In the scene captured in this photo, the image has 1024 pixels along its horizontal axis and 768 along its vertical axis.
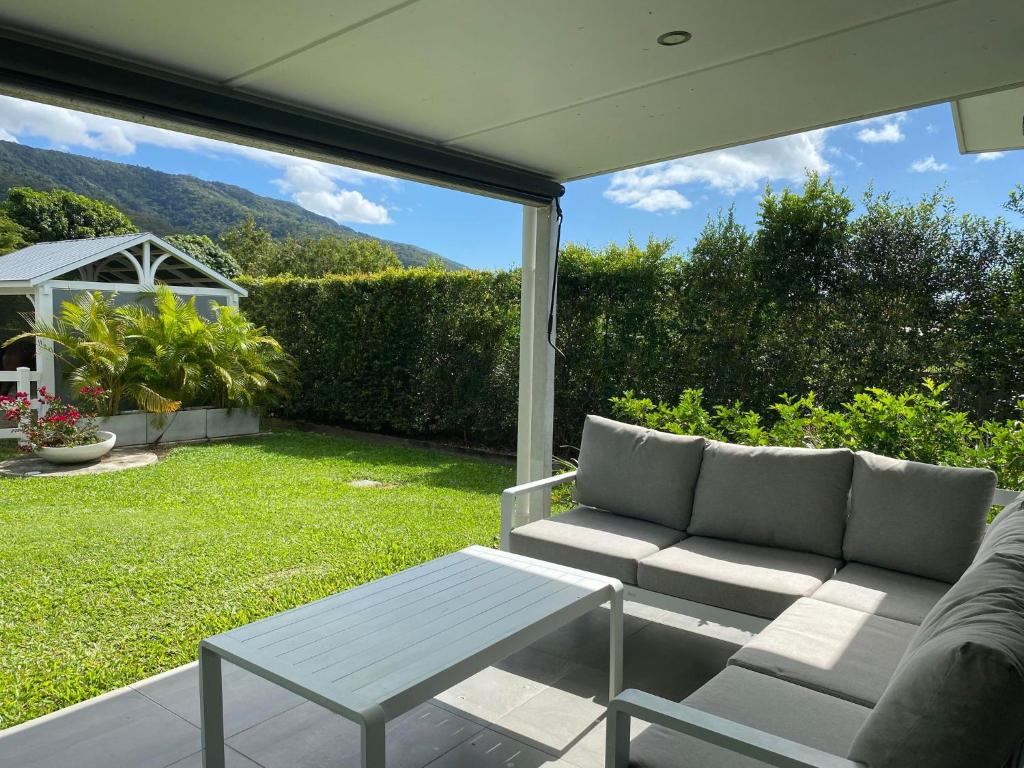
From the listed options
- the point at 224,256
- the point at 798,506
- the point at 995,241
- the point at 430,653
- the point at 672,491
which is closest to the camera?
the point at 430,653

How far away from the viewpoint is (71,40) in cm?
235

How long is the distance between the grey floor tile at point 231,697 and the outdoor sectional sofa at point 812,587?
4.40ft

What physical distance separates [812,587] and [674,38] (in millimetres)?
2150

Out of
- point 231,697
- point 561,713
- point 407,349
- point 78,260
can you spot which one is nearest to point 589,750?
point 561,713

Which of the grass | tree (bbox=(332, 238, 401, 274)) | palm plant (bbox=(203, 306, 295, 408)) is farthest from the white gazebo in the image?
tree (bbox=(332, 238, 401, 274))

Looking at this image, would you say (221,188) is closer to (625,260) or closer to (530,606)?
(625,260)

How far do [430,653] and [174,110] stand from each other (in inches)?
85.8

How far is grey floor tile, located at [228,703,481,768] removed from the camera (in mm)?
2412

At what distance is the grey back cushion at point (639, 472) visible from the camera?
367 cm

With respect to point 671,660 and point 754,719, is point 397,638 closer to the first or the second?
point 754,719

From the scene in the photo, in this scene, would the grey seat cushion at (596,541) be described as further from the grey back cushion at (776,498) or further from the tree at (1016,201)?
the tree at (1016,201)

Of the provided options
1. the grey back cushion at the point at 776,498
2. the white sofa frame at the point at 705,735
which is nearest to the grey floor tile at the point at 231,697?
the white sofa frame at the point at 705,735

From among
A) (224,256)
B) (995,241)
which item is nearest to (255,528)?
(995,241)

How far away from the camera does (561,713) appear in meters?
2.73
